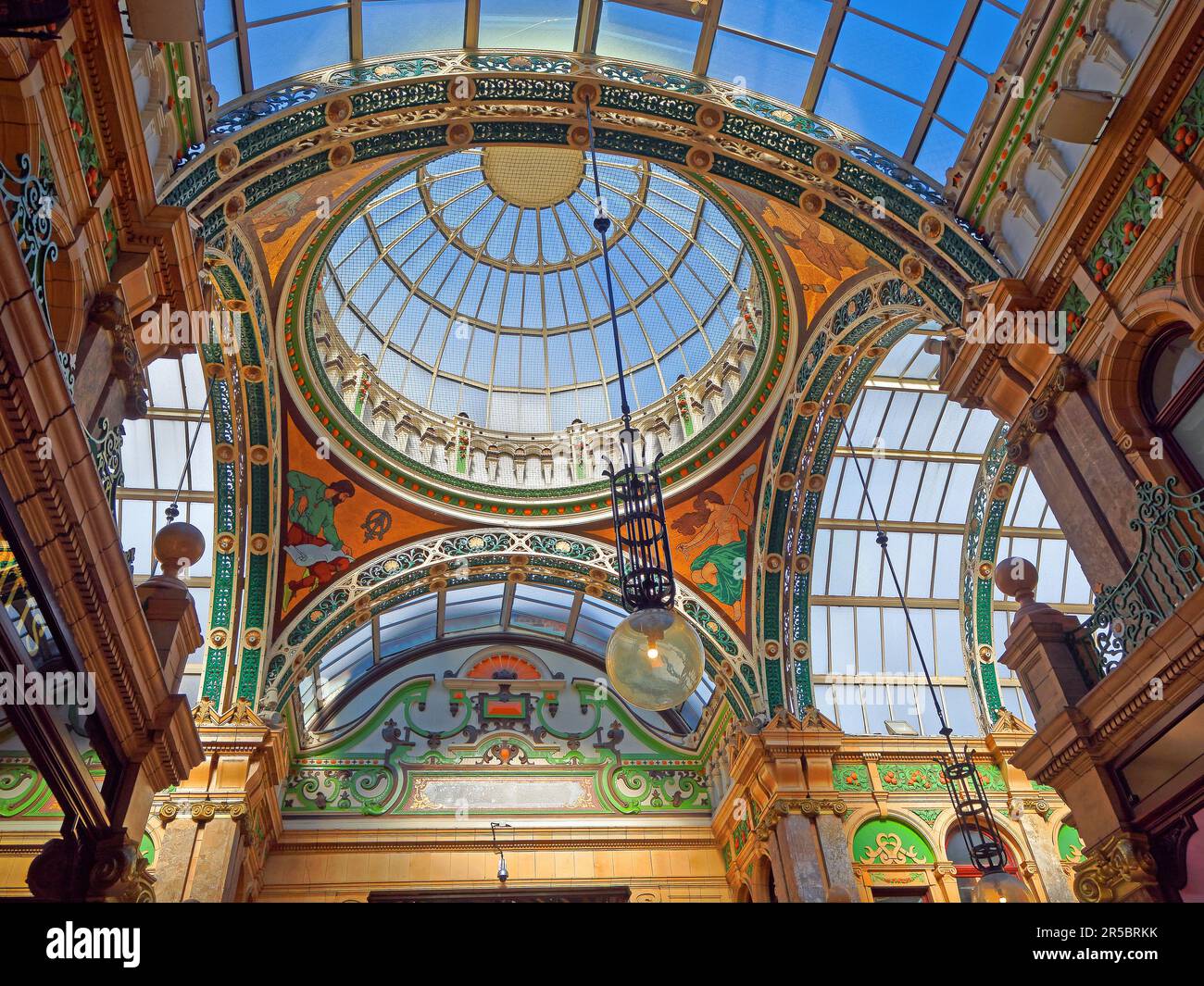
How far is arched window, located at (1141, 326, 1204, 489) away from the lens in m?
5.22

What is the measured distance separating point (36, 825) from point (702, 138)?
21.7 feet

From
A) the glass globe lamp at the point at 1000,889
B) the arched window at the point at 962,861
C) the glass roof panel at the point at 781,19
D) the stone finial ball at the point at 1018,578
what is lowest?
the glass globe lamp at the point at 1000,889

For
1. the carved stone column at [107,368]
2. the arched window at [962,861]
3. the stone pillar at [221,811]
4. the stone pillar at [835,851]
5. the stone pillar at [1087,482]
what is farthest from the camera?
the arched window at [962,861]

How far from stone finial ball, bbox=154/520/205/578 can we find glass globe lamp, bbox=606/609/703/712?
367 cm

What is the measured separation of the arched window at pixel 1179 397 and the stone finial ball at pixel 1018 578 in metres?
→ 1.43

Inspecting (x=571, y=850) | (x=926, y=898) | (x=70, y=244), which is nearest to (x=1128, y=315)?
A: (x=70, y=244)

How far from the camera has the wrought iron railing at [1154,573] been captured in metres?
4.85

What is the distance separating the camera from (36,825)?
15.2 ft

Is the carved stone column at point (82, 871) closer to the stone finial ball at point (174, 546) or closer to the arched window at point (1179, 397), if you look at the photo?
the stone finial ball at point (174, 546)

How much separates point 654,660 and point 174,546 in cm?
395

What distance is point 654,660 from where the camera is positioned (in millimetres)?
3854

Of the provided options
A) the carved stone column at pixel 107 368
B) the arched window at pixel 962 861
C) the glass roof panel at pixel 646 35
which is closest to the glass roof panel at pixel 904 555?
the arched window at pixel 962 861

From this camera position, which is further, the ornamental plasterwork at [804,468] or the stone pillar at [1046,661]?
the ornamental plasterwork at [804,468]

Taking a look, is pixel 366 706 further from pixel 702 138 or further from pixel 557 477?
pixel 702 138
